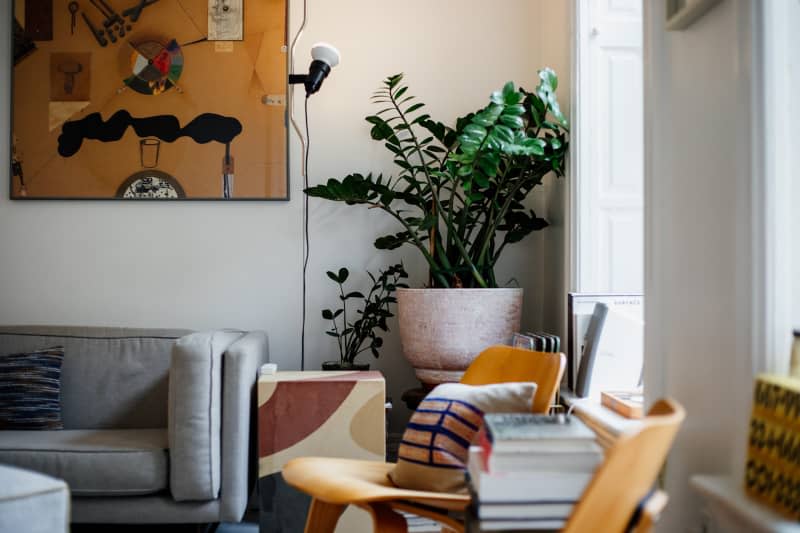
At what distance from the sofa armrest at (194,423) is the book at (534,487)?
51.3 inches

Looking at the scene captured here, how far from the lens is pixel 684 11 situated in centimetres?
148

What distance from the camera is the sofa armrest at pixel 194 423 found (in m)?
2.21

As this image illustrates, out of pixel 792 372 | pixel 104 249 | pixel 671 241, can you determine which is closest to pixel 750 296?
pixel 792 372

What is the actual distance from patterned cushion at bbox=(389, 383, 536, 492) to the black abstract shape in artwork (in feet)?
6.26

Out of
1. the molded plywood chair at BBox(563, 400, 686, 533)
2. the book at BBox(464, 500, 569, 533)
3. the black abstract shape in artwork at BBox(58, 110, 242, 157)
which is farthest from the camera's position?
the black abstract shape in artwork at BBox(58, 110, 242, 157)

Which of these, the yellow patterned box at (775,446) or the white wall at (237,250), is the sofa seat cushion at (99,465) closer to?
the white wall at (237,250)

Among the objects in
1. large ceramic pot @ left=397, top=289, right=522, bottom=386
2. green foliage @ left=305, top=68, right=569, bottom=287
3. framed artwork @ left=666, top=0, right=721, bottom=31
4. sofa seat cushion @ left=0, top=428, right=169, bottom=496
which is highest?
framed artwork @ left=666, top=0, right=721, bottom=31

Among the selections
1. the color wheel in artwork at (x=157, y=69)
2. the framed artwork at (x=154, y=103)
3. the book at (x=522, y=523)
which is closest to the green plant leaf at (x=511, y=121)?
the framed artwork at (x=154, y=103)

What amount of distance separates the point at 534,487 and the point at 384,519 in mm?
453

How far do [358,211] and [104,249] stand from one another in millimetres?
1193

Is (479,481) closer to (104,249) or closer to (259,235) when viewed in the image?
(259,235)

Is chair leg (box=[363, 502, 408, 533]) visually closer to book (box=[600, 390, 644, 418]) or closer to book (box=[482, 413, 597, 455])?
book (box=[482, 413, 597, 455])

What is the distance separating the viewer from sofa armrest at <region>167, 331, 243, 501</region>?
2.21m

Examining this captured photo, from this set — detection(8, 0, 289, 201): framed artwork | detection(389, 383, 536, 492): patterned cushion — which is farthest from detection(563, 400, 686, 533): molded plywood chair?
detection(8, 0, 289, 201): framed artwork
